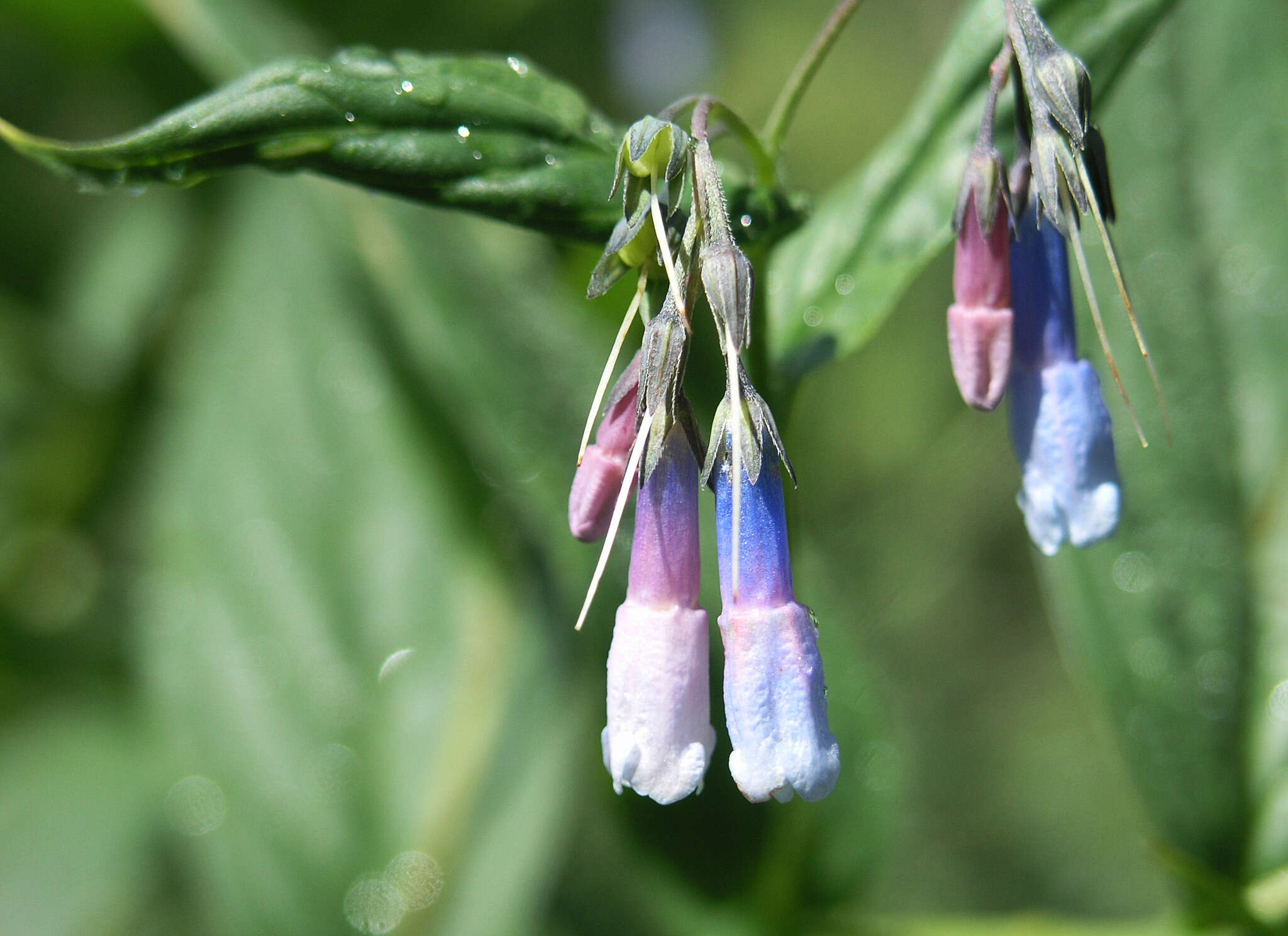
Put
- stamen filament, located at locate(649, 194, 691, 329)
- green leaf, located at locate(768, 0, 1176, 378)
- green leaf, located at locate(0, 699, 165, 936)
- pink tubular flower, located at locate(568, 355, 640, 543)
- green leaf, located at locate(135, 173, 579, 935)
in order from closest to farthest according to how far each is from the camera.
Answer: stamen filament, located at locate(649, 194, 691, 329)
pink tubular flower, located at locate(568, 355, 640, 543)
green leaf, located at locate(768, 0, 1176, 378)
green leaf, located at locate(135, 173, 579, 935)
green leaf, located at locate(0, 699, 165, 936)

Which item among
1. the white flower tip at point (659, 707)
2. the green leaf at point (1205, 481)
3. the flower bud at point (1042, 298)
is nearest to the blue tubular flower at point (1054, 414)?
the flower bud at point (1042, 298)

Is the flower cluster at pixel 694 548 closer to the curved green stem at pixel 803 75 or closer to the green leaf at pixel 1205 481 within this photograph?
the curved green stem at pixel 803 75

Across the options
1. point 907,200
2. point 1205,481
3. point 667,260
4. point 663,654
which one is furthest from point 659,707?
point 1205,481

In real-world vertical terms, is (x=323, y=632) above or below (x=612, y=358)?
below

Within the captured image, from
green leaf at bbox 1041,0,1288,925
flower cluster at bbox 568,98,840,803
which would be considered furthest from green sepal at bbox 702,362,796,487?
green leaf at bbox 1041,0,1288,925

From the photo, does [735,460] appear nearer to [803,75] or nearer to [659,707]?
[659,707]

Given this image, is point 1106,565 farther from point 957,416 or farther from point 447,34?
point 447,34

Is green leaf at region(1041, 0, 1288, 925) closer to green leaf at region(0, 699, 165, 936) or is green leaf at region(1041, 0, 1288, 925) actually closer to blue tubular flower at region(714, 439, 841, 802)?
blue tubular flower at region(714, 439, 841, 802)

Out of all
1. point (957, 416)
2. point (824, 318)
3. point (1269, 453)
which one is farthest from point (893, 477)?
point (824, 318)
